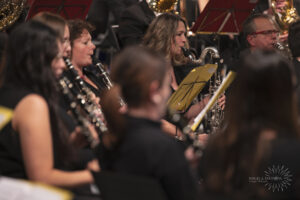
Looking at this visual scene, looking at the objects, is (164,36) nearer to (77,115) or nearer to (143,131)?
(77,115)

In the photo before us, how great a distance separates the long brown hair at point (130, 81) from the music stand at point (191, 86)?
165 centimetres

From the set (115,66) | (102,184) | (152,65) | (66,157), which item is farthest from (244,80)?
(66,157)

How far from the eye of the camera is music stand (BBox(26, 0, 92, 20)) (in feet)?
14.7

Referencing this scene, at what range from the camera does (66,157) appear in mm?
2350

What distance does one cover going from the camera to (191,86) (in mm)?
3604

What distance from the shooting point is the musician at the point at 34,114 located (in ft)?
7.07

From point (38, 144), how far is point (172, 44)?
95.2 inches

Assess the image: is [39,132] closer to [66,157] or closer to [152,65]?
[66,157]

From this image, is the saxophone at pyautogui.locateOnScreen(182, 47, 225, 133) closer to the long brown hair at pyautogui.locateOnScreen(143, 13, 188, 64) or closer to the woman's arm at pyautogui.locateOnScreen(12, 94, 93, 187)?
the long brown hair at pyautogui.locateOnScreen(143, 13, 188, 64)

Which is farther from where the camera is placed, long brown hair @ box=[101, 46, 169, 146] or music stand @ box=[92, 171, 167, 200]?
long brown hair @ box=[101, 46, 169, 146]

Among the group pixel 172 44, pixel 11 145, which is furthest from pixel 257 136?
pixel 172 44

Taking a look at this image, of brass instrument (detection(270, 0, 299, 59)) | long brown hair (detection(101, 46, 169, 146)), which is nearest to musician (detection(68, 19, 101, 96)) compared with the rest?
long brown hair (detection(101, 46, 169, 146))

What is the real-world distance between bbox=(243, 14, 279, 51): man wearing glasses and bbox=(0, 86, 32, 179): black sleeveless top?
9.61 ft

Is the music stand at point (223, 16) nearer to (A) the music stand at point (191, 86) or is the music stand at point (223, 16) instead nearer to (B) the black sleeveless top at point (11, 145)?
(A) the music stand at point (191, 86)
